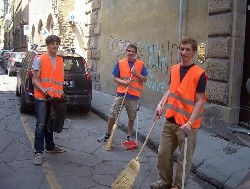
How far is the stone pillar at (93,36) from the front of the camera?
14.4 meters

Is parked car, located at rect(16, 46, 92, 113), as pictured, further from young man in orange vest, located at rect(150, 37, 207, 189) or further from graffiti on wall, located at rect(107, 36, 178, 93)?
young man in orange vest, located at rect(150, 37, 207, 189)

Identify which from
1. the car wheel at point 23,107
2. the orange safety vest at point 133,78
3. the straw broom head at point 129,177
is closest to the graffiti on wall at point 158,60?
the orange safety vest at point 133,78

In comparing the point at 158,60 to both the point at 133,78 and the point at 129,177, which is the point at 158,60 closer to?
the point at 133,78

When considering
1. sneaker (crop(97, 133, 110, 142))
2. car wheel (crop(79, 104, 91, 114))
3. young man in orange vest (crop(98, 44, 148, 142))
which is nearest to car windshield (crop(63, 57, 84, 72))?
car wheel (crop(79, 104, 91, 114))

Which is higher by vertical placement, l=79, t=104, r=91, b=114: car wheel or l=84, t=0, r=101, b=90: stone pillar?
l=84, t=0, r=101, b=90: stone pillar

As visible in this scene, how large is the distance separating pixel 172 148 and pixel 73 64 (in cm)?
554

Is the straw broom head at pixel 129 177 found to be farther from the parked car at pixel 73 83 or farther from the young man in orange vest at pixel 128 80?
the parked car at pixel 73 83

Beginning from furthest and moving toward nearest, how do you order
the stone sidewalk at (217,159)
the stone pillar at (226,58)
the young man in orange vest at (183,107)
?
the stone pillar at (226,58)
the stone sidewalk at (217,159)
the young man in orange vest at (183,107)

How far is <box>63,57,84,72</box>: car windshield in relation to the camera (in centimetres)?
929

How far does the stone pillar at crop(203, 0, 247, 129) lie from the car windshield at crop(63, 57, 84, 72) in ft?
11.4

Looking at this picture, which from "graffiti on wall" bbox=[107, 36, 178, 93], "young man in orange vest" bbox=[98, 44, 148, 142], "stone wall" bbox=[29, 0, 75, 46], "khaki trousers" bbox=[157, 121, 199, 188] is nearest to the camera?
"khaki trousers" bbox=[157, 121, 199, 188]

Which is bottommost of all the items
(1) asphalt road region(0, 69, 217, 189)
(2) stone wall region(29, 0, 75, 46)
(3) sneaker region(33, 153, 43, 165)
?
(1) asphalt road region(0, 69, 217, 189)

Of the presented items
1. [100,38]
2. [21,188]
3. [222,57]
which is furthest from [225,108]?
[100,38]

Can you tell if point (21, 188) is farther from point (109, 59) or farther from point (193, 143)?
point (109, 59)
